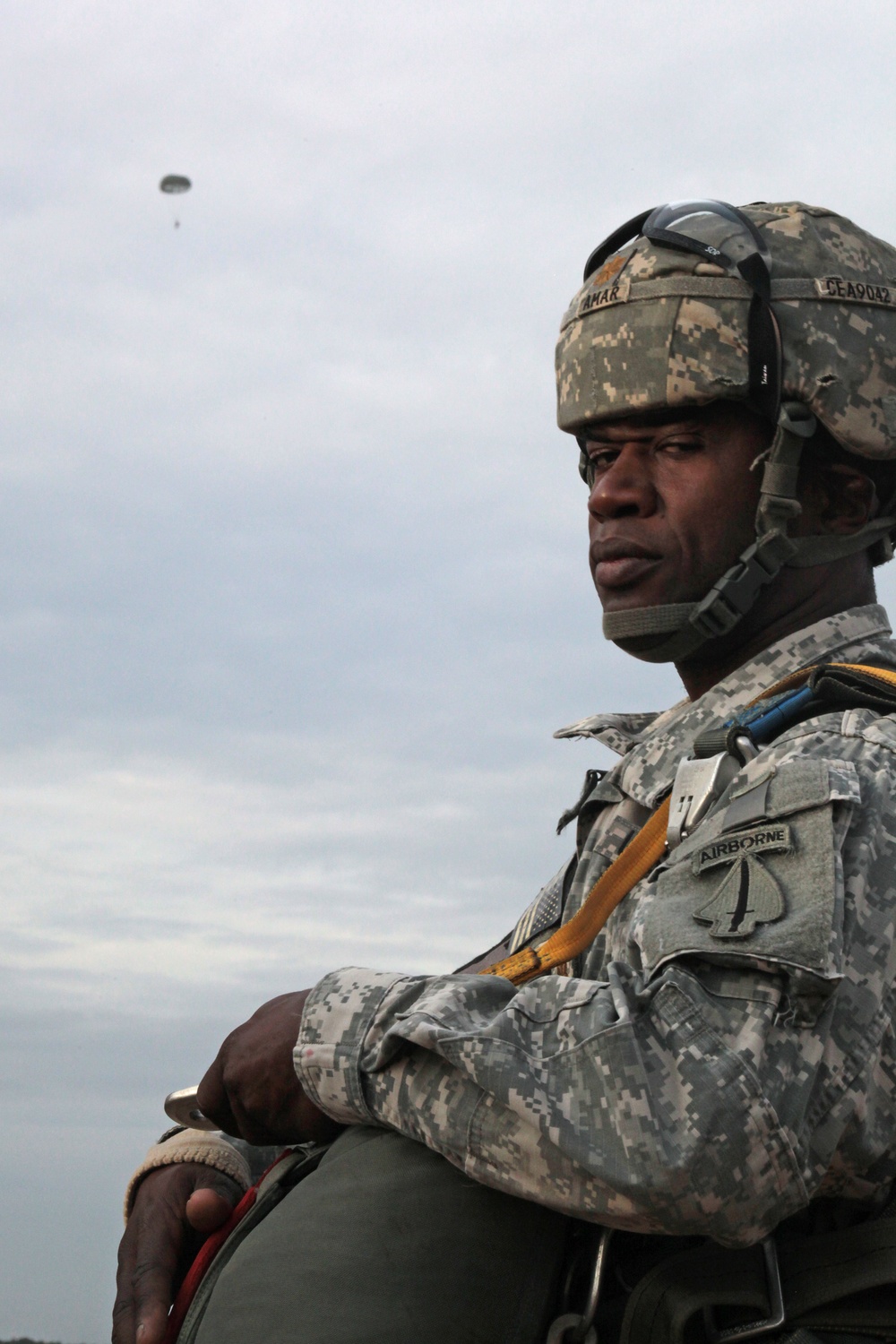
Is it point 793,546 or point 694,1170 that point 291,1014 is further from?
point 793,546

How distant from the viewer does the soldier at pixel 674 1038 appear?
10.00ft

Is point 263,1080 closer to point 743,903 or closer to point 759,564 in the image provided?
point 743,903

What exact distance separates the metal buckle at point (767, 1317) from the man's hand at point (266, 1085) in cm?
96

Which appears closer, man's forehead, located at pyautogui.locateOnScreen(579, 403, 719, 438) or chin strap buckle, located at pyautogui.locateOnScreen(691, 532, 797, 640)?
chin strap buckle, located at pyautogui.locateOnScreen(691, 532, 797, 640)

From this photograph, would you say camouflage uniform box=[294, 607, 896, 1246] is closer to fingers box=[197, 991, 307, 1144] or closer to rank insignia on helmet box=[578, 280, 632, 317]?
fingers box=[197, 991, 307, 1144]

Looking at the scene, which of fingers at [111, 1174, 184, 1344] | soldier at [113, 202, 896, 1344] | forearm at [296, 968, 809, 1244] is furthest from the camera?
fingers at [111, 1174, 184, 1344]

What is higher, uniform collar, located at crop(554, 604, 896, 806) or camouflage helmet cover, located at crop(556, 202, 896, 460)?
camouflage helmet cover, located at crop(556, 202, 896, 460)

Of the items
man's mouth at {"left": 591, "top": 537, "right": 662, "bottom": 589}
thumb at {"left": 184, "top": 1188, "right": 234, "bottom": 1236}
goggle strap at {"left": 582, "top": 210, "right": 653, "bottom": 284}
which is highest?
goggle strap at {"left": 582, "top": 210, "right": 653, "bottom": 284}

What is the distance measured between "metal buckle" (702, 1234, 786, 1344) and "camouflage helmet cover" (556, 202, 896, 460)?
2326 millimetres

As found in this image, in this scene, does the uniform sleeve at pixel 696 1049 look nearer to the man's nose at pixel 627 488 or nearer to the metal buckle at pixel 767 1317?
the metal buckle at pixel 767 1317

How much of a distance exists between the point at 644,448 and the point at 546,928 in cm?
147

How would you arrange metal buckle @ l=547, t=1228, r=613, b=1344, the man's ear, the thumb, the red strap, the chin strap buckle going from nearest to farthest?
1. metal buckle @ l=547, t=1228, r=613, b=1344
2. the red strap
3. the thumb
4. the chin strap buckle
5. the man's ear

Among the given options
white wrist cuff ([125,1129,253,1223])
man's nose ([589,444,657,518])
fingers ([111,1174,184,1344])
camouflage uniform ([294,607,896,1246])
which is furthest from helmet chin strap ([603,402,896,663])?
fingers ([111,1174,184,1344])

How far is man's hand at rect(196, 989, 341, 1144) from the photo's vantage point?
11.8 ft
